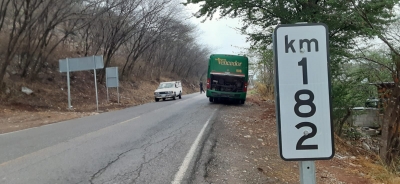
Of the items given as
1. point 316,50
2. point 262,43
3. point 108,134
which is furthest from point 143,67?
point 316,50

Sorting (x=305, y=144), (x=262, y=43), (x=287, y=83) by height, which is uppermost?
(x=262, y=43)

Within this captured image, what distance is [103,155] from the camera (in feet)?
28.1

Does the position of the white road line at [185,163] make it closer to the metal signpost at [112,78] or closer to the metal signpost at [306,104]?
the metal signpost at [306,104]

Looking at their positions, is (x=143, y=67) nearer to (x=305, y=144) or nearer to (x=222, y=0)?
(x=222, y=0)

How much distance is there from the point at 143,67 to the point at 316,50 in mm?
56988

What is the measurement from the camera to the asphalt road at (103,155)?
6707mm

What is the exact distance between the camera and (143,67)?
5825 centimetres

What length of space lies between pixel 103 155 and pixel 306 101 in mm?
7159

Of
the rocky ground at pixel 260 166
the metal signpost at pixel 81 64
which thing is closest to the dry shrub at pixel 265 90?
the metal signpost at pixel 81 64

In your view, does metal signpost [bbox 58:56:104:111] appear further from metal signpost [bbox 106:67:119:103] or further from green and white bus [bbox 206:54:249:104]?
green and white bus [bbox 206:54:249:104]

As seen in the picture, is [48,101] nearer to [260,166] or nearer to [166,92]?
[166,92]

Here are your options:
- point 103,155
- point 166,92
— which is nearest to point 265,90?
point 166,92

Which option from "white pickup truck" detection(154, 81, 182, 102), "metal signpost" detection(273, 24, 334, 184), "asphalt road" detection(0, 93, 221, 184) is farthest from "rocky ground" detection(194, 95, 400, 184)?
"white pickup truck" detection(154, 81, 182, 102)

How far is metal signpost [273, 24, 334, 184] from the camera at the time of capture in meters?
2.13
